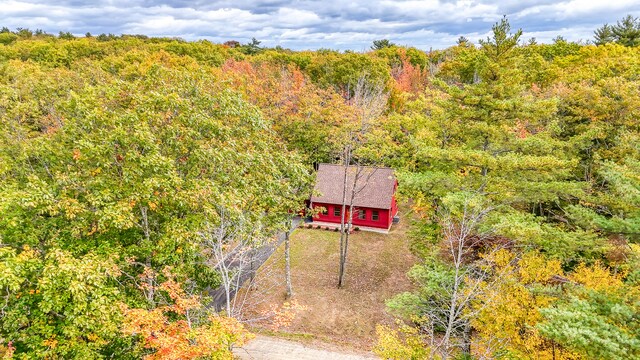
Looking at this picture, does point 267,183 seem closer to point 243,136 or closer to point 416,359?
point 243,136

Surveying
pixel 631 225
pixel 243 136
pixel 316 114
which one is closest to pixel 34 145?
pixel 243 136

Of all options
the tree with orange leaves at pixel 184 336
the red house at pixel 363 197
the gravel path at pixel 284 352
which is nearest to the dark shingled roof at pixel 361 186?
the red house at pixel 363 197

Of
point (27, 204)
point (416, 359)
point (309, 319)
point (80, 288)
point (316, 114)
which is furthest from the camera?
point (316, 114)

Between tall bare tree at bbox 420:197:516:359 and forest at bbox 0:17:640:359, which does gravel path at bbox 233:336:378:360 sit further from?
tall bare tree at bbox 420:197:516:359

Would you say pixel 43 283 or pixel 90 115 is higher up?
pixel 90 115

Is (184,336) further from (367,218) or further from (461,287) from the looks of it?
(367,218)

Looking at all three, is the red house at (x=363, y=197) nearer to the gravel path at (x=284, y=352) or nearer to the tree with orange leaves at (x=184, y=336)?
the gravel path at (x=284, y=352)

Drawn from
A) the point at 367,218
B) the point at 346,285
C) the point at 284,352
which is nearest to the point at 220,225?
the point at 284,352
